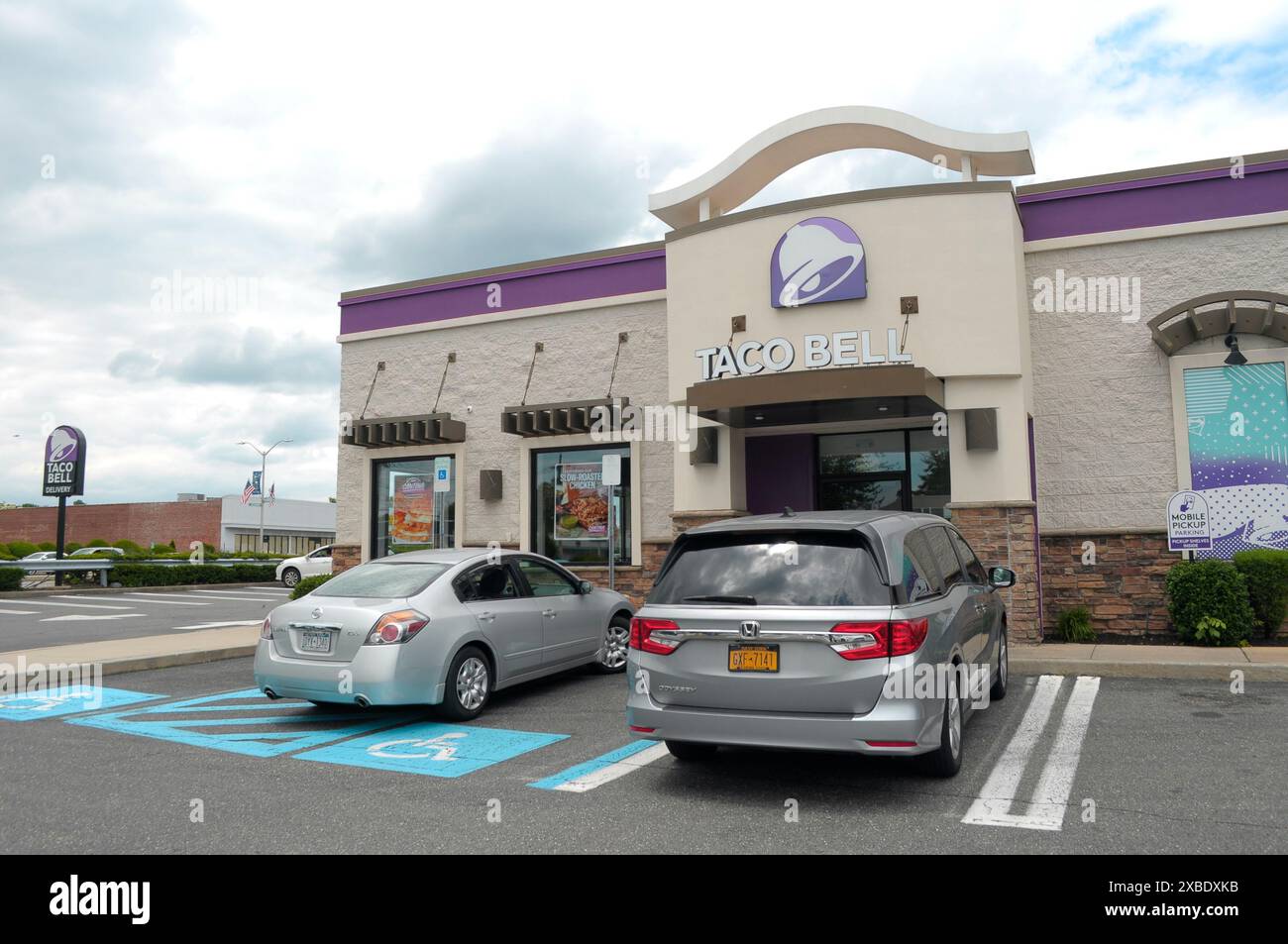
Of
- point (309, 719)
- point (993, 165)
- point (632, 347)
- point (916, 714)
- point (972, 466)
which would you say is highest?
point (993, 165)

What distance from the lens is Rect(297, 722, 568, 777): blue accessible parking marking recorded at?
6664mm

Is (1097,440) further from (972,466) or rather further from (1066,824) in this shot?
(1066,824)

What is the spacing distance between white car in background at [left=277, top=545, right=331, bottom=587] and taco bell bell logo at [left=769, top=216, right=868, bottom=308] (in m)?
22.5

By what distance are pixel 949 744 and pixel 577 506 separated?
10.8m

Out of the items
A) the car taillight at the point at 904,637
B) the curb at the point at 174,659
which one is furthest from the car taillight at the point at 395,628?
the curb at the point at 174,659

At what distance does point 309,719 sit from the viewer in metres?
8.44

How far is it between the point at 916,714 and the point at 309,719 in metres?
5.56

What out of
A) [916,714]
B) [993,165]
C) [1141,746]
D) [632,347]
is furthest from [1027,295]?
[916,714]

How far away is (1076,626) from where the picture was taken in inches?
483

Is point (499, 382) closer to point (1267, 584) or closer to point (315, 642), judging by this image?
point (315, 642)

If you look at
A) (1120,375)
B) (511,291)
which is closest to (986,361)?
(1120,375)

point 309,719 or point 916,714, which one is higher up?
point 916,714

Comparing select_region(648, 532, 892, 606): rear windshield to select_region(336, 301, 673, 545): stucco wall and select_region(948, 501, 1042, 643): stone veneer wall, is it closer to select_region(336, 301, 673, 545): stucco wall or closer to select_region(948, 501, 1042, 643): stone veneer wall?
select_region(948, 501, 1042, 643): stone veneer wall
